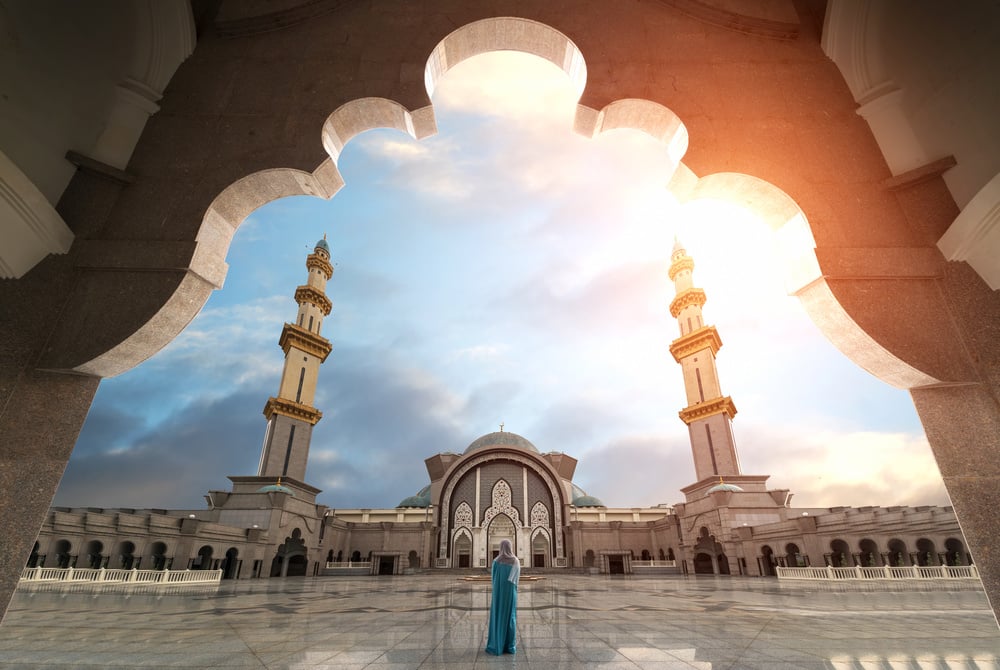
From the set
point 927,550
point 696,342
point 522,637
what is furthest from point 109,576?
point 696,342

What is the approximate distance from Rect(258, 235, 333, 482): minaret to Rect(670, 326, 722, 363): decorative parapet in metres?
24.1

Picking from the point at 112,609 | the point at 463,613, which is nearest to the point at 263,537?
the point at 112,609

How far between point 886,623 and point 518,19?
7.39m

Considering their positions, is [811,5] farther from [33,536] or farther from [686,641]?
[33,536]

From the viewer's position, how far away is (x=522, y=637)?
4324 mm

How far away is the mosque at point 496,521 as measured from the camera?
17.1 metres

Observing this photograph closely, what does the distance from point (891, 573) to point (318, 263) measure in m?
33.8

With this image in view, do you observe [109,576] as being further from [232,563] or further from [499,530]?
[499,530]

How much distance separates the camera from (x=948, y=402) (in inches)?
103

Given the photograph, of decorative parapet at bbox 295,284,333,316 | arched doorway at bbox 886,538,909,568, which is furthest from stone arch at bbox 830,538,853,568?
decorative parapet at bbox 295,284,333,316

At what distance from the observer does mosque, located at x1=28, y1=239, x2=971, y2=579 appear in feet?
56.1

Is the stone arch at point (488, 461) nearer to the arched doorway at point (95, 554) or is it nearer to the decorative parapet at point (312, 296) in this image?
the decorative parapet at point (312, 296)

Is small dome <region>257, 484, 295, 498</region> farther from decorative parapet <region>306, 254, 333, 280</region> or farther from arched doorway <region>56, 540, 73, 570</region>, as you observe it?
decorative parapet <region>306, 254, 333, 280</region>

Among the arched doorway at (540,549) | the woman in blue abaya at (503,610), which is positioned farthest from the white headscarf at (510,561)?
the arched doorway at (540,549)
